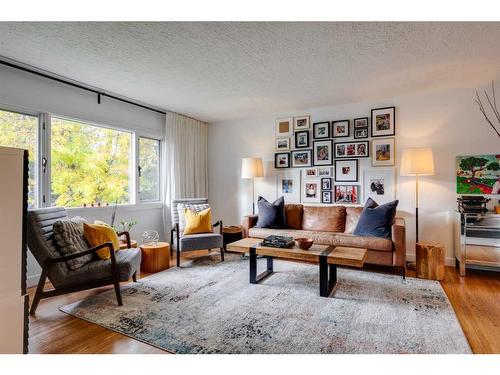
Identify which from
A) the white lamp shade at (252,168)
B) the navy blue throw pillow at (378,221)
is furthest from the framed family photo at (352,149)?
the white lamp shade at (252,168)

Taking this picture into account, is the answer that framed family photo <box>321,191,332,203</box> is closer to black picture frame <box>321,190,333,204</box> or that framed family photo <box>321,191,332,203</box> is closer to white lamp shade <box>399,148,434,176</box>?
black picture frame <box>321,190,333,204</box>

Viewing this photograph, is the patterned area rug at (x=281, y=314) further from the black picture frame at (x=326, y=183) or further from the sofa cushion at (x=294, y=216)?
the black picture frame at (x=326, y=183)

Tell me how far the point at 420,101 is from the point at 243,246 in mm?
3206

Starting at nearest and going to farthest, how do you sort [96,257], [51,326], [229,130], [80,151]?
[51,326] < [96,257] < [80,151] < [229,130]

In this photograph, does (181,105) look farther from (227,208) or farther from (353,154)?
(353,154)

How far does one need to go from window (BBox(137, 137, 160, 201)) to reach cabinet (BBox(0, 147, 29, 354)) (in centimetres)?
344

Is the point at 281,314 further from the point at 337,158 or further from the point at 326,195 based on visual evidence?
the point at 337,158

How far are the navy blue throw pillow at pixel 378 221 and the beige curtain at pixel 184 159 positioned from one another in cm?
301

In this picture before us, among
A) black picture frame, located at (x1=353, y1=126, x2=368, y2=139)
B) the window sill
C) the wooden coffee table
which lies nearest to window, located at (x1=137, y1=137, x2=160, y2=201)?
the window sill

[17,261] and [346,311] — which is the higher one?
[17,261]

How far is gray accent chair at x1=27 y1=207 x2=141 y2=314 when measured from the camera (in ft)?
7.59
